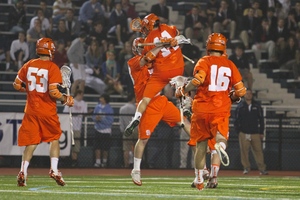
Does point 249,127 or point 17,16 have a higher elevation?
point 17,16

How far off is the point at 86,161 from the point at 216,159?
27.3 feet

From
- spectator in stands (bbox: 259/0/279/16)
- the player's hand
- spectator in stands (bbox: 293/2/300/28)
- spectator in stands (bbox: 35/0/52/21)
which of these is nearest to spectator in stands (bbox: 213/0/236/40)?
spectator in stands (bbox: 259/0/279/16)

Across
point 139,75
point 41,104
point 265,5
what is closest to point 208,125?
point 139,75

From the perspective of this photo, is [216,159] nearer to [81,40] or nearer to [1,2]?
[81,40]

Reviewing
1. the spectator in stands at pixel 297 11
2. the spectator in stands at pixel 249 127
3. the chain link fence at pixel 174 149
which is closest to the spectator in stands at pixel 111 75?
the chain link fence at pixel 174 149

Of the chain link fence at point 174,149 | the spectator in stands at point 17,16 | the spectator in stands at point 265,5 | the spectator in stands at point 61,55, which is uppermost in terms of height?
the spectator in stands at point 265,5

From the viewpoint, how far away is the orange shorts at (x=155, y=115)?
552 inches

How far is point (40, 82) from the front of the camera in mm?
13250

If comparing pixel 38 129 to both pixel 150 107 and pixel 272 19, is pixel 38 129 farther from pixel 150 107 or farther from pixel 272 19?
pixel 272 19

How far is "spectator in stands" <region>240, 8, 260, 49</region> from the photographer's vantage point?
26128 millimetres

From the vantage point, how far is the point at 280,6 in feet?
89.0

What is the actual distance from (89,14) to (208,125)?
13.3 meters

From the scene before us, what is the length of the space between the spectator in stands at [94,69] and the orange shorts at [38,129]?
9987 millimetres

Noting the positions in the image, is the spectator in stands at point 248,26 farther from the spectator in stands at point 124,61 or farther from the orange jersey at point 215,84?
the orange jersey at point 215,84
